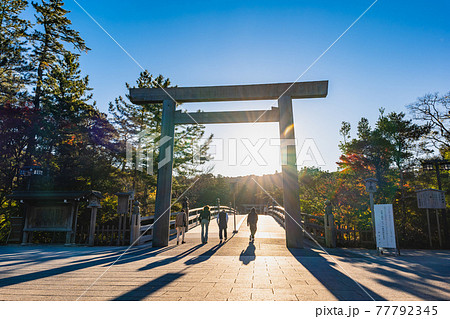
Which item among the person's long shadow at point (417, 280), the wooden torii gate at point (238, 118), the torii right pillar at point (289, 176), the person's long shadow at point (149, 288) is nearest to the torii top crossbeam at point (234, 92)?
the wooden torii gate at point (238, 118)

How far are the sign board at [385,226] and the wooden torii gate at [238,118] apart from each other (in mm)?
2406

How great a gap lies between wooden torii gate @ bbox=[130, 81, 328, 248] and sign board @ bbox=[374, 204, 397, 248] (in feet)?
7.89

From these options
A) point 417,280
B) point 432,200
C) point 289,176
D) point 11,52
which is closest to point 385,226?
point 289,176

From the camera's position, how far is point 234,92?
8.98m

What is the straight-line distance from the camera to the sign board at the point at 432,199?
9836mm

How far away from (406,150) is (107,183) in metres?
22.1

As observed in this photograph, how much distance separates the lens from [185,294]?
125 inches

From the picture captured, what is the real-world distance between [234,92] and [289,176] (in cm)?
385

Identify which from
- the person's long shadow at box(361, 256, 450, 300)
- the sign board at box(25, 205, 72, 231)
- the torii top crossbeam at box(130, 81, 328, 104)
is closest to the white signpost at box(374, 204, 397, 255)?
the person's long shadow at box(361, 256, 450, 300)

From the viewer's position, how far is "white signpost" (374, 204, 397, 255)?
281 inches

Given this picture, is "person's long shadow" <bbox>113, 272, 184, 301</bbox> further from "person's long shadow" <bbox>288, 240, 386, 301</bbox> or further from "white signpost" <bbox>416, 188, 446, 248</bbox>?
"white signpost" <bbox>416, 188, 446, 248</bbox>

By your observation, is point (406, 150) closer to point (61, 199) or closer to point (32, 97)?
point (61, 199)

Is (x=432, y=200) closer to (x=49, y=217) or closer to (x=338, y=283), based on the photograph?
(x=338, y=283)

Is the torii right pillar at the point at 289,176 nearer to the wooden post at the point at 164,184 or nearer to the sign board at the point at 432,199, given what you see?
the wooden post at the point at 164,184
